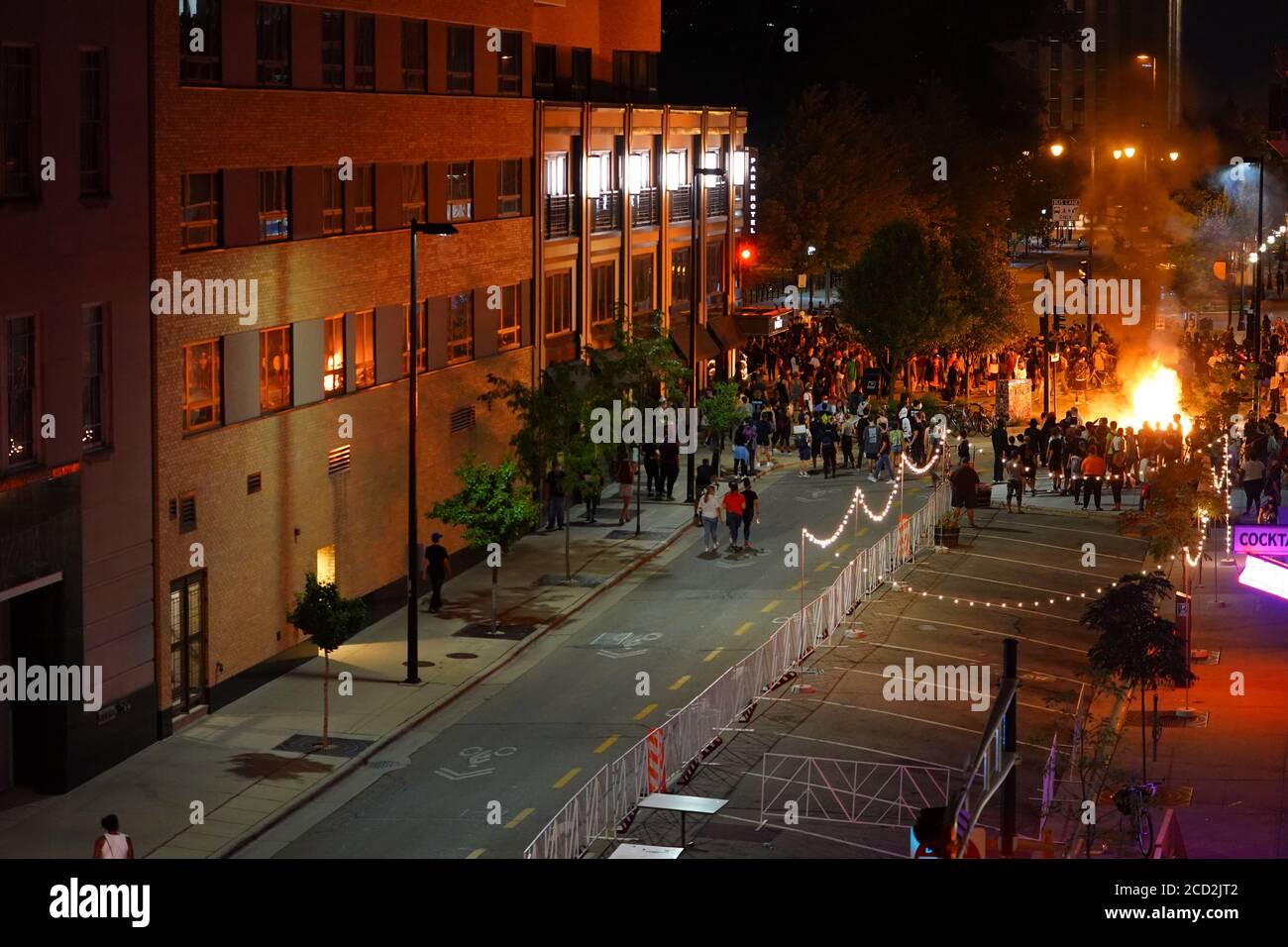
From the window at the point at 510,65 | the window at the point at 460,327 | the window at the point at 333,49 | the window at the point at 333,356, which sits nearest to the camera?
the window at the point at 333,356

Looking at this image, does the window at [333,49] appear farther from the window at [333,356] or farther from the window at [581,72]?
the window at [581,72]

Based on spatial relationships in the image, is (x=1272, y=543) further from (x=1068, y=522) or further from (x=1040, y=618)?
(x=1068, y=522)

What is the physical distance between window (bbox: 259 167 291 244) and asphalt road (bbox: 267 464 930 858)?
25.4 feet

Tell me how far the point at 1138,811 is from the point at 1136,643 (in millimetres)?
3877

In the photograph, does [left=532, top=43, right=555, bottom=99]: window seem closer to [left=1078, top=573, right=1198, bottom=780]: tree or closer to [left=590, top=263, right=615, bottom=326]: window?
[left=590, top=263, right=615, bottom=326]: window

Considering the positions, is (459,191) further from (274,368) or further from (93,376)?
(93,376)

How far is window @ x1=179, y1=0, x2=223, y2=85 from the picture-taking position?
89.8 ft

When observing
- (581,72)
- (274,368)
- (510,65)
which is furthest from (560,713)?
(581,72)

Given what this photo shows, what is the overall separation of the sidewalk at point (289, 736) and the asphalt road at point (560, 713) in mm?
411

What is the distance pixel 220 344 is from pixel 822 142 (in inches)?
2026

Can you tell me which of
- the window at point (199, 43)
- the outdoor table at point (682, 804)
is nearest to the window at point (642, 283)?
the window at point (199, 43)

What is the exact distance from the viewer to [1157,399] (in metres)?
58.6

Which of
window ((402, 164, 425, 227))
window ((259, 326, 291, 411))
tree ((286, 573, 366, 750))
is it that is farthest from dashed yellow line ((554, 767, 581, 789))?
window ((402, 164, 425, 227))

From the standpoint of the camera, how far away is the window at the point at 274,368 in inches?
1172
